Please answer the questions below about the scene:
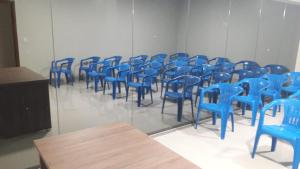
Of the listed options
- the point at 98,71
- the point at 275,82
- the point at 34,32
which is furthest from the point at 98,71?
the point at 275,82

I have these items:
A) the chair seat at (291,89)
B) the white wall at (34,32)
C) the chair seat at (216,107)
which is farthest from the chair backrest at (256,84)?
the white wall at (34,32)

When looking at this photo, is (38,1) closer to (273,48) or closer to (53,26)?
(53,26)

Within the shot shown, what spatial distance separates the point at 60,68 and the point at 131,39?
1.29m

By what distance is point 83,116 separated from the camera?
4090mm

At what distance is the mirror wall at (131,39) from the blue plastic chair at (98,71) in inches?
4.1

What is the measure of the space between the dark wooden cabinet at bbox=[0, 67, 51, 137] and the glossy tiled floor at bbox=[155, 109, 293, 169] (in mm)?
1764

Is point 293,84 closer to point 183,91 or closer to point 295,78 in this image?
point 295,78

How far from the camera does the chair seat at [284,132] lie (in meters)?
2.93

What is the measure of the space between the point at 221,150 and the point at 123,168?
6.94ft

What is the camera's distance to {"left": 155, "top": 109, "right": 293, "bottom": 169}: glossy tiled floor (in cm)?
321

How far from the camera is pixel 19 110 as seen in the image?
3.45 meters

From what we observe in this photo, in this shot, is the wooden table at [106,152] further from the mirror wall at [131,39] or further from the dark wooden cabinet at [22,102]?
the dark wooden cabinet at [22,102]

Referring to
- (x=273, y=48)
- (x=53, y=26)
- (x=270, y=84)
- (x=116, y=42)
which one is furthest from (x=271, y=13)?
(x=53, y=26)

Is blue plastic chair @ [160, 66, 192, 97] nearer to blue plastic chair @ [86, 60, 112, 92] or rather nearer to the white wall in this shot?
blue plastic chair @ [86, 60, 112, 92]
